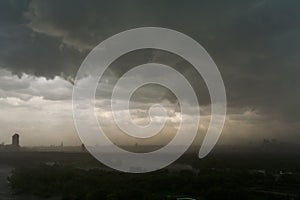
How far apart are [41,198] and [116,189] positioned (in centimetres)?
373

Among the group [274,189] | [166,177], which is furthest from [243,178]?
[166,177]

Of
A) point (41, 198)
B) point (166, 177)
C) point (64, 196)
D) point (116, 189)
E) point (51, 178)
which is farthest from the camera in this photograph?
point (51, 178)

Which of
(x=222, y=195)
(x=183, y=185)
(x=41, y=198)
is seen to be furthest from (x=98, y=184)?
(x=222, y=195)

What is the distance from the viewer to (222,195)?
13.7 meters

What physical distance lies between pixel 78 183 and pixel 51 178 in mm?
2546

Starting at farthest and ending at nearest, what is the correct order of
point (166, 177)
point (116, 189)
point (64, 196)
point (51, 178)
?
point (51, 178), point (166, 177), point (64, 196), point (116, 189)

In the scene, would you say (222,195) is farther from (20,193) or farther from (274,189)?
(20,193)

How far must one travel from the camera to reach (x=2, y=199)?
48.7ft

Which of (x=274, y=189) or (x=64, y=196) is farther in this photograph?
(x=274, y=189)

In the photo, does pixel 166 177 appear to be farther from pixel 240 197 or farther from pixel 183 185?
pixel 240 197

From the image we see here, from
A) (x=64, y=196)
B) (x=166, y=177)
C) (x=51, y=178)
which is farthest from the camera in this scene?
(x=51, y=178)

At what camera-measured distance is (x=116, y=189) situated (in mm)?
13609

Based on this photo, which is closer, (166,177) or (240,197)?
(240,197)

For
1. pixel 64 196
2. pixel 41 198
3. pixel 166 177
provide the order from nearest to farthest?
A: pixel 64 196, pixel 41 198, pixel 166 177
